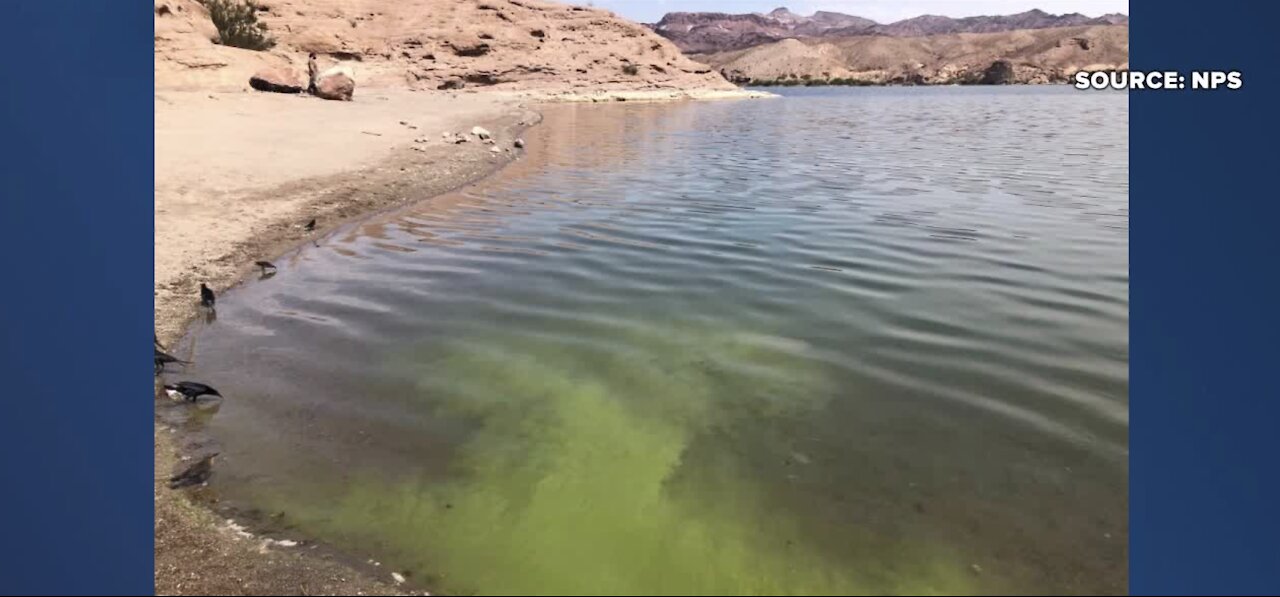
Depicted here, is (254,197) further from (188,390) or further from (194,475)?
(194,475)

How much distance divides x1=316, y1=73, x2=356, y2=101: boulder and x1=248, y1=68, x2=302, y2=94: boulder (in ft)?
1.90

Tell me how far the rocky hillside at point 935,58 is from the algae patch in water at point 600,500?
114440 millimetres

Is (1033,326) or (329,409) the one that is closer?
(329,409)

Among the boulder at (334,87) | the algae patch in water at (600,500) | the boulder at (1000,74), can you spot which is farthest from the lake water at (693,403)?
the boulder at (1000,74)

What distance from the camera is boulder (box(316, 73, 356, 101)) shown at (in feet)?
69.6

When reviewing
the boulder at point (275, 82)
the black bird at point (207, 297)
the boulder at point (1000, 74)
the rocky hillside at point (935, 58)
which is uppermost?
the rocky hillside at point (935, 58)

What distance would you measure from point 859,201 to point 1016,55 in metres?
132

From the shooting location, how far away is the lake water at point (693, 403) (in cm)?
264

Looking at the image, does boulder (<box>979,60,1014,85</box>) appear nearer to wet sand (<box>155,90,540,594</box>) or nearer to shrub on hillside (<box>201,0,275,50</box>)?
shrub on hillside (<box>201,0,275,50</box>)

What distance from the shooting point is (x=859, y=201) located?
31.6 feet

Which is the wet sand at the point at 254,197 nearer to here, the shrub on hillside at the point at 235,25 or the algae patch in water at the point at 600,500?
the algae patch in water at the point at 600,500

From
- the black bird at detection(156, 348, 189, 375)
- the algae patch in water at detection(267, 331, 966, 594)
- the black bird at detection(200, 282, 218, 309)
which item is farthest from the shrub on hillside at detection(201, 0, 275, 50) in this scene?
the algae patch in water at detection(267, 331, 966, 594)

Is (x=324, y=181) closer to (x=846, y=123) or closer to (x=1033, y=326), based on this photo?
(x=1033, y=326)
